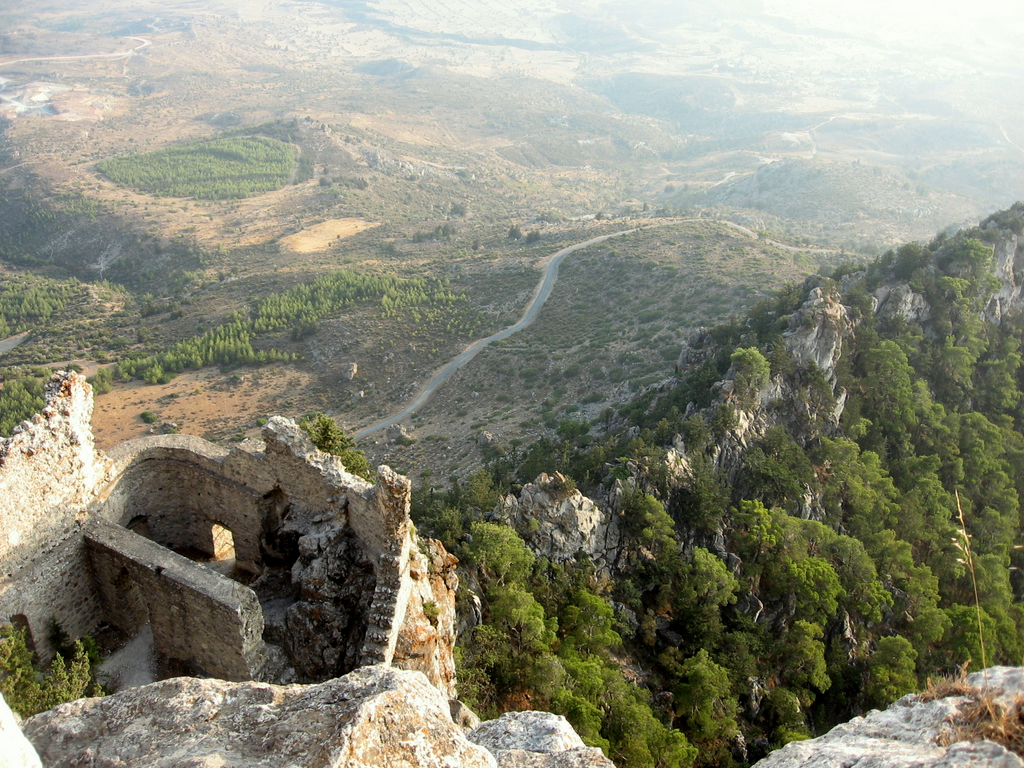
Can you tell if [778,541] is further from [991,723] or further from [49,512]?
[49,512]

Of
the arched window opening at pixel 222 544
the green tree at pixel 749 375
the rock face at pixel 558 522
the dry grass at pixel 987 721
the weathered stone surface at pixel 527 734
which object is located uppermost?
the dry grass at pixel 987 721

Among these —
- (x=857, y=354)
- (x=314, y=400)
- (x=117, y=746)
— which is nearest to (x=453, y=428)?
(x=314, y=400)

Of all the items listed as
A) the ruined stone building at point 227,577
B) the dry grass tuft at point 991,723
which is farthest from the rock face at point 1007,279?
the ruined stone building at point 227,577

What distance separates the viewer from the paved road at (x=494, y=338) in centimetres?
5801

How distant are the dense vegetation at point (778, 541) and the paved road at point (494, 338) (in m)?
17.5

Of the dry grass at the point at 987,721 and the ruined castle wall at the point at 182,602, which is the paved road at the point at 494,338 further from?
the dry grass at the point at 987,721

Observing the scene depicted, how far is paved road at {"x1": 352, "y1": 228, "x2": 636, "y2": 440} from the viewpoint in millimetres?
58009

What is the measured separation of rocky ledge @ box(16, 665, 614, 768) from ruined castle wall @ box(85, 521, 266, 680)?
3.89m

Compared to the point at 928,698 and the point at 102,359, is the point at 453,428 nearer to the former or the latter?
the point at 102,359

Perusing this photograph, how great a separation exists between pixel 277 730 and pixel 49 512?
10.5 m

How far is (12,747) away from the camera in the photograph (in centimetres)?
748

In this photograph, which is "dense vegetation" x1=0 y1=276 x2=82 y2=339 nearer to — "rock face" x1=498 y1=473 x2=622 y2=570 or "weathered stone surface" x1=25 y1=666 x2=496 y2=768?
"rock face" x1=498 y1=473 x2=622 y2=570

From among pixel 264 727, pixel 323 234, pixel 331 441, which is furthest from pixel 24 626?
pixel 323 234

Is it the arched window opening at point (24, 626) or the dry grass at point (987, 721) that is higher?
the dry grass at point (987, 721)
